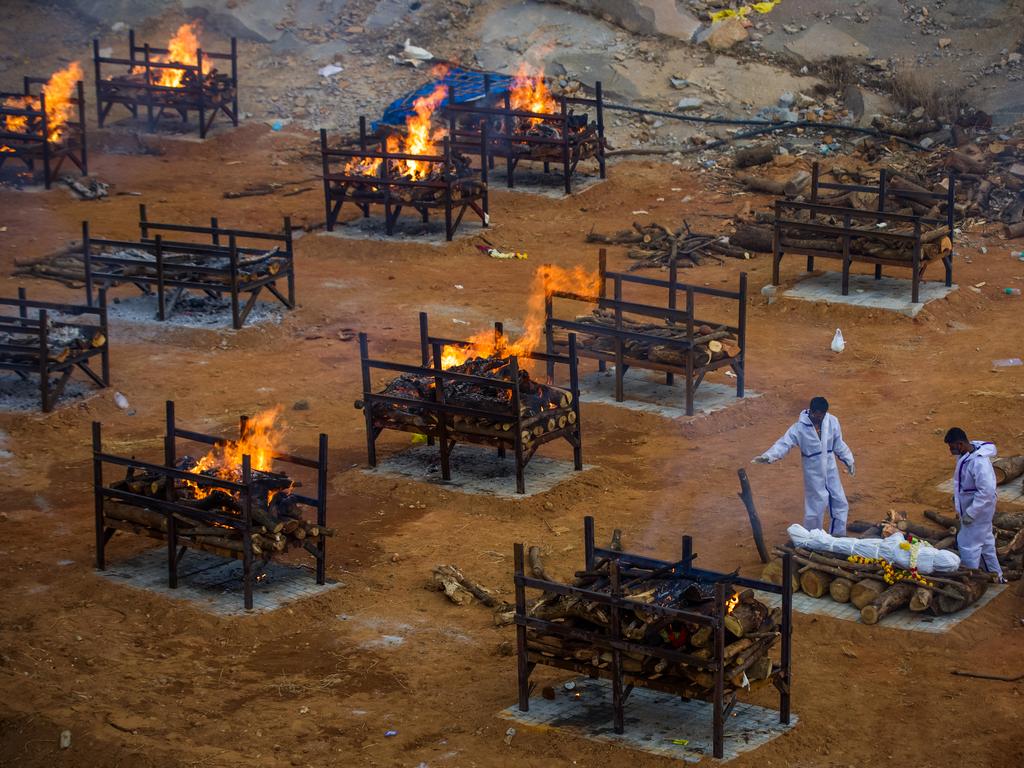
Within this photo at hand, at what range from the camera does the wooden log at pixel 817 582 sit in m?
14.7

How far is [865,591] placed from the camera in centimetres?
1438

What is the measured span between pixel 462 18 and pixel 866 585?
29.0 m

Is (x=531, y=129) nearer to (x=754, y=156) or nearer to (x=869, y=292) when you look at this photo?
(x=754, y=156)

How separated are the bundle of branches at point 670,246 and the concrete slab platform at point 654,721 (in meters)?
16.2

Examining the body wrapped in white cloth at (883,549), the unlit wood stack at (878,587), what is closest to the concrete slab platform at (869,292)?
the body wrapped in white cloth at (883,549)

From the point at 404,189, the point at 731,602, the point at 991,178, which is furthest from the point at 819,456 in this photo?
the point at 991,178

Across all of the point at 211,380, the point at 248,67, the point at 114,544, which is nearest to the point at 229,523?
the point at 114,544

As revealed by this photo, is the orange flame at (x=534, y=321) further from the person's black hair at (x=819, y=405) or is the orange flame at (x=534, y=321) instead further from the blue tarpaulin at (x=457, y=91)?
the blue tarpaulin at (x=457, y=91)

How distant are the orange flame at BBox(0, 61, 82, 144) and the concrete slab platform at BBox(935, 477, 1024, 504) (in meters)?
21.9

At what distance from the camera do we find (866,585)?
14438 millimetres

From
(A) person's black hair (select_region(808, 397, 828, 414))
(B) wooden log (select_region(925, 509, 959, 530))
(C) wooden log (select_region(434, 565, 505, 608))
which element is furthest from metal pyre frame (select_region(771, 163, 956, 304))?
→ (C) wooden log (select_region(434, 565, 505, 608))

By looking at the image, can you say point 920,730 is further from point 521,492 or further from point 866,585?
point 521,492

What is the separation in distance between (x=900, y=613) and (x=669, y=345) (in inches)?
269

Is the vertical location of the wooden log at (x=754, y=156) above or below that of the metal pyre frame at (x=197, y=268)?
above
